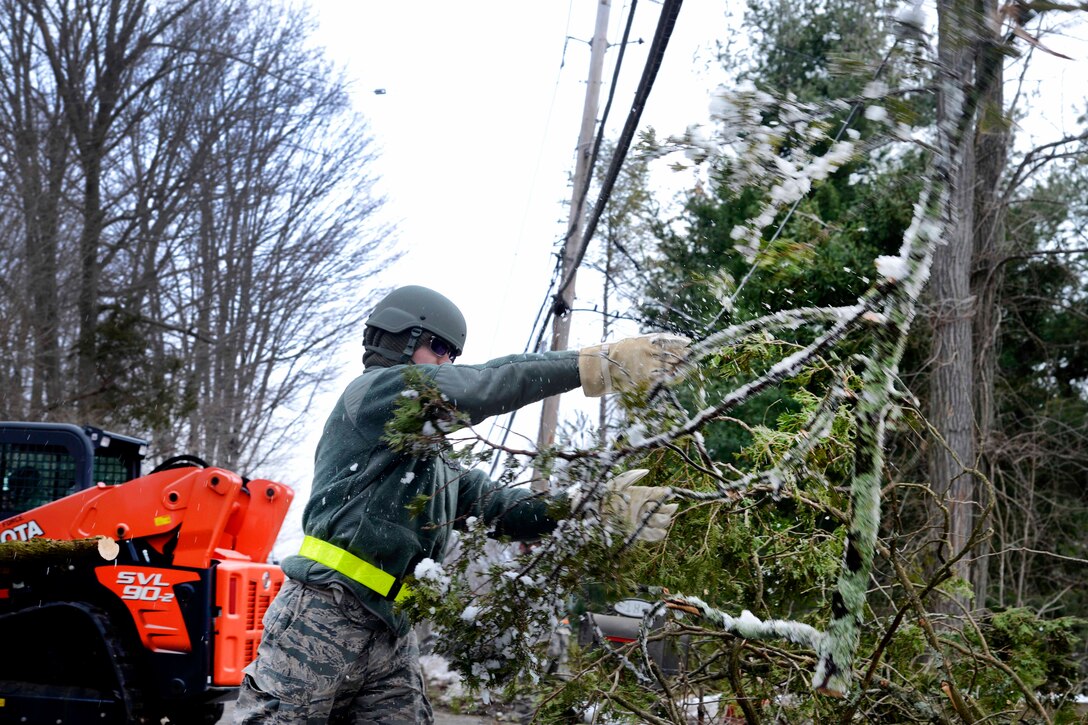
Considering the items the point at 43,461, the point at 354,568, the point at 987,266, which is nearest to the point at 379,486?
the point at 354,568

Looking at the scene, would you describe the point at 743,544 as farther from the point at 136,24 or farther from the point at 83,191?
the point at 136,24

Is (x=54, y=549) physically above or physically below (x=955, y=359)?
below

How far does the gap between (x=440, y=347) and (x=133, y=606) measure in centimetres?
363

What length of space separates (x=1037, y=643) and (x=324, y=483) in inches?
99.9

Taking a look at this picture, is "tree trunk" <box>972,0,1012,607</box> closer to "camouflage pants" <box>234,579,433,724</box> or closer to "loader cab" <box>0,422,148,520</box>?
"loader cab" <box>0,422,148,520</box>

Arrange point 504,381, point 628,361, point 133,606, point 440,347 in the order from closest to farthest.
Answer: point 628,361, point 504,381, point 440,347, point 133,606

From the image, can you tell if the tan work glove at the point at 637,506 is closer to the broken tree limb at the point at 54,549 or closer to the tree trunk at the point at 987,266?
the broken tree limb at the point at 54,549

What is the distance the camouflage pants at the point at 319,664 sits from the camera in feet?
11.0

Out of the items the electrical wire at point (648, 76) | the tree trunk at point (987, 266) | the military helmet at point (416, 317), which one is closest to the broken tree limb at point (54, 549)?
the military helmet at point (416, 317)

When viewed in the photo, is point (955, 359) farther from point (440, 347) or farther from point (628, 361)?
point (628, 361)

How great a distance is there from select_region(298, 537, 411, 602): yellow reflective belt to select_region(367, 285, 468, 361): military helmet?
79cm

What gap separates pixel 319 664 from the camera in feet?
11.1

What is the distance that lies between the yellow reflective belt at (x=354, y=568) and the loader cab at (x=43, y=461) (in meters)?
4.30

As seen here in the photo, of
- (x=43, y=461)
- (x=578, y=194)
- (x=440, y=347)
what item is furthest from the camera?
(x=578, y=194)
